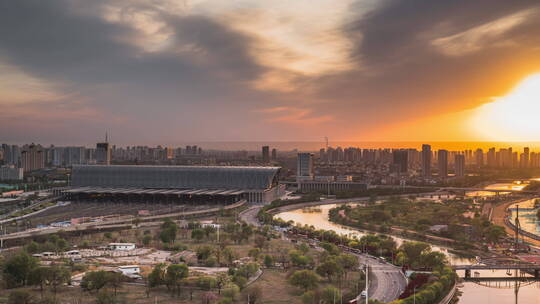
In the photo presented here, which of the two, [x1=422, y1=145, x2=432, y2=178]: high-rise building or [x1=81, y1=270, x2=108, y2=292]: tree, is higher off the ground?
[x1=422, y1=145, x2=432, y2=178]: high-rise building

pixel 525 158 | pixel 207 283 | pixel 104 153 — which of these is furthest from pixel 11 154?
pixel 525 158

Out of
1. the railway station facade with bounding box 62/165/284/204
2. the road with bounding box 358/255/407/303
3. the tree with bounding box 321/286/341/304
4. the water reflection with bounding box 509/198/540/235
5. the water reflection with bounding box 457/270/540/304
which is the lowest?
the water reflection with bounding box 457/270/540/304

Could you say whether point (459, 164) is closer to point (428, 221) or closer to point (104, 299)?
point (428, 221)

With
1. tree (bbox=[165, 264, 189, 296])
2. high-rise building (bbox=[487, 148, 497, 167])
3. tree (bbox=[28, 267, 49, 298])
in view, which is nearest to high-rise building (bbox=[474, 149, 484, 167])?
high-rise building (bbox=[487, 148, 497, 167])

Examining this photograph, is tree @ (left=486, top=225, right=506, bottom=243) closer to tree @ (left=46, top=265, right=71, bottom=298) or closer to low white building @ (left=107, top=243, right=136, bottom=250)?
low white building @ (left=107, top=243, right=136, bottom=250)

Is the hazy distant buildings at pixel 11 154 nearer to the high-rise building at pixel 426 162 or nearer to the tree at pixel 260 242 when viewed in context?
the high-rise building at pixel 426 162

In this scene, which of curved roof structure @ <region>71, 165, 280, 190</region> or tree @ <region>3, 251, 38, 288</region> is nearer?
tree @ <region>3, 251, 38, 288</region>
